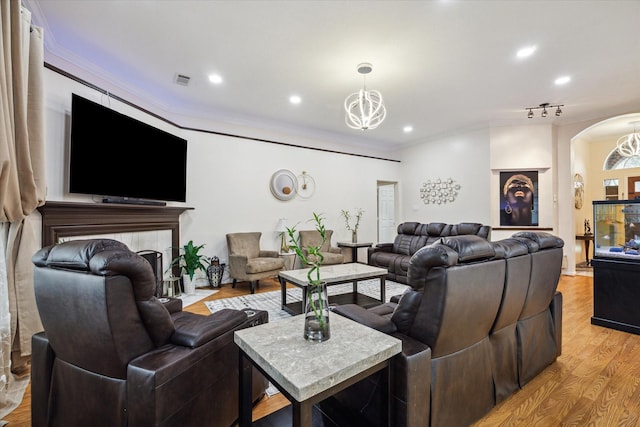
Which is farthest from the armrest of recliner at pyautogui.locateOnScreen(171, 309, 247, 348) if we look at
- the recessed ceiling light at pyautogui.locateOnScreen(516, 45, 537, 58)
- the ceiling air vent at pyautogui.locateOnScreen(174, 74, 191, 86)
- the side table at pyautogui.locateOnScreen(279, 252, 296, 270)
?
the recessed ceiling light at pyautogui.locateOnScreen(516, 45, 537, 58)

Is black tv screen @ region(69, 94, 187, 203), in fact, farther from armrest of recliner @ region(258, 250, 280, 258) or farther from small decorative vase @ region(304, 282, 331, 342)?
small decorative vase @ region(304, 282, 331, 342)

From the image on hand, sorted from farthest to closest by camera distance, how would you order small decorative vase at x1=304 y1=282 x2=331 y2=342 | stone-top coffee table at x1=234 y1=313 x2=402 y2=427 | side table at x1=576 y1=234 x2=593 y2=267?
side table at x1=576 y1=234 x2=593 y2=267 → small decorative vase at x1=304 y1=282 x2=331 y2=342 → stone-top coffee table at x1=234 y1=313 x2=402 y2=427

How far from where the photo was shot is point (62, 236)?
2695mm

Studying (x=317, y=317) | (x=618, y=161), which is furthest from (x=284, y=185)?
(x=618, y=161)

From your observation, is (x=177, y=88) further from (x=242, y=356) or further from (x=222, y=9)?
(x=242, y=356)

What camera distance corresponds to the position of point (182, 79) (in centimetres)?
371

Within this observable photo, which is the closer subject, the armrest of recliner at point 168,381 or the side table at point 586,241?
the armrest of recliner at point 168,381

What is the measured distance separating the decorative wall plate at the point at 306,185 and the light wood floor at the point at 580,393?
4.29 m

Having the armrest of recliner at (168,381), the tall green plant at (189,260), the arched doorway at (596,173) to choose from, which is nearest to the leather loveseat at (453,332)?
the armrest of recliner at (168,381)

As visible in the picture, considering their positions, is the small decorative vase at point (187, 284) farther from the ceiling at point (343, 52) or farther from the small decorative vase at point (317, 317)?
the small decorative vase at point (317, 317)

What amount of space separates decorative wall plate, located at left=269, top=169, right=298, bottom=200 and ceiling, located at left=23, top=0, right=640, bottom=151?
3.95ft

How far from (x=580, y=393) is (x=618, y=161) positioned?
7.65 metres

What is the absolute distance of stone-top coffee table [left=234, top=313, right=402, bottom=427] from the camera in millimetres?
912

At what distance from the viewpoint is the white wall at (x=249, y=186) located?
471 centimetres
